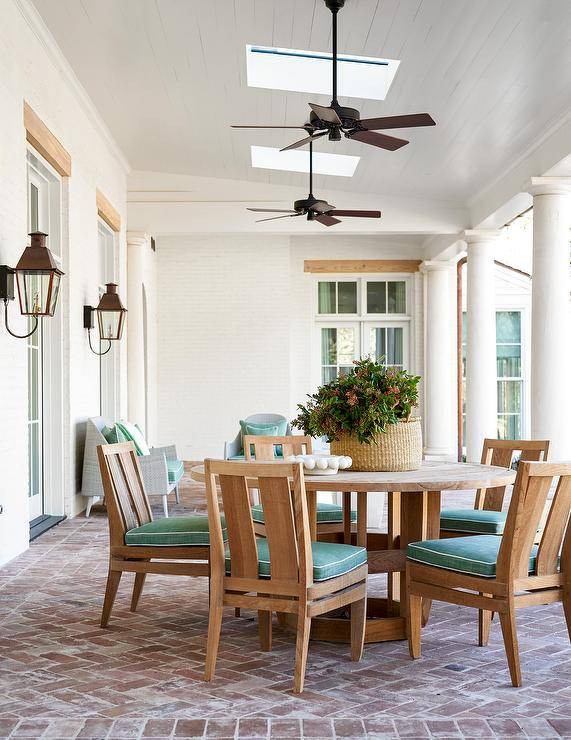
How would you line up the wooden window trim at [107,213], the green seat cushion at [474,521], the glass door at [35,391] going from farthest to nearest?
the wooden window trim at [107,213], the glass door at [35,391], the green seat cushion at [474,521]

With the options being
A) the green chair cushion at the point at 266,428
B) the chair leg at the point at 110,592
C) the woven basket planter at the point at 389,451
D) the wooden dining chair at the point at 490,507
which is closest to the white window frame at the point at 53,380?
the green chair cushion at the point at 266,428

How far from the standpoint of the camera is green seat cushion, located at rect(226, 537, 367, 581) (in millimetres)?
3154

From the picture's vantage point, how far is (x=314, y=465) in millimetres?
3688

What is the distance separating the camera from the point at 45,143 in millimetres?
6301

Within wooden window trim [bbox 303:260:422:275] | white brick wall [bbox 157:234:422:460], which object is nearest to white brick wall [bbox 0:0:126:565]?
white brick wall [bbox 157:234:422:460]

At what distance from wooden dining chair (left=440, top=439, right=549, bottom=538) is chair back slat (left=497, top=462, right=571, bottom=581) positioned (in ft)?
3.06

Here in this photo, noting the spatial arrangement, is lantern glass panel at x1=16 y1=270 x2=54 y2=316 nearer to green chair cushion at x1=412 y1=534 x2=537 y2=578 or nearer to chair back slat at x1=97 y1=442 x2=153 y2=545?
chair back slat at x1=97 y1=442 x2=153 y2=545

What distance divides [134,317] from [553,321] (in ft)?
16.4

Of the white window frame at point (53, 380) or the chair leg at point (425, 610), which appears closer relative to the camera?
the chair leg at point (425, 610)

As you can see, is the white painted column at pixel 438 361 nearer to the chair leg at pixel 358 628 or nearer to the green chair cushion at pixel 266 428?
the green chair cushion at pixel 266 428

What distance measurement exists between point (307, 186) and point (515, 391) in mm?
4852

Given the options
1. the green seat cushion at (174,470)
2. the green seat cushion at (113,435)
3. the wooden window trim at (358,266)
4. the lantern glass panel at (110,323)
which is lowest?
the green seat cushion at (174,470)

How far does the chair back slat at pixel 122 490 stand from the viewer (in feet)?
12.6

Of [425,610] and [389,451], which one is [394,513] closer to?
[389,451]
